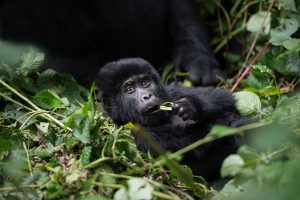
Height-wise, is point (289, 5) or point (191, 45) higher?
point (289, 5)

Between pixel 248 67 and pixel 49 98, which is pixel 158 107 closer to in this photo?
pixel 49 98

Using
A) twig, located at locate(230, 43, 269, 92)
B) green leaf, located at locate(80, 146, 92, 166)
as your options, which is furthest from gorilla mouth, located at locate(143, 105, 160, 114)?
twig, located at locate(230, 43, 269, 92)

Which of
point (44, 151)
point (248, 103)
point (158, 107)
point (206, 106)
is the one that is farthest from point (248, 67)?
point (44, 151)

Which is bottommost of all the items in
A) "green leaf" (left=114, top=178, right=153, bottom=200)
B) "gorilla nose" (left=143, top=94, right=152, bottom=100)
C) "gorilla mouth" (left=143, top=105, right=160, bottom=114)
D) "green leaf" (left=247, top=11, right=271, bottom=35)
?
"gorilla mouth" (left=143, top=105, right=160, bottom=114)

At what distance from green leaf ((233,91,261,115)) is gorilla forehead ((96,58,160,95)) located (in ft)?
1.37

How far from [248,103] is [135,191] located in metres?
1.17

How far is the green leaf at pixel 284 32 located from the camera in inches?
111

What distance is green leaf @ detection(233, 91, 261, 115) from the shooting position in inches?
103

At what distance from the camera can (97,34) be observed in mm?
3434

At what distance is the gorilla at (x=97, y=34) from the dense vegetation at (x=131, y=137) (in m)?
0.18

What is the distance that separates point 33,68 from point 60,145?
2.51 feet

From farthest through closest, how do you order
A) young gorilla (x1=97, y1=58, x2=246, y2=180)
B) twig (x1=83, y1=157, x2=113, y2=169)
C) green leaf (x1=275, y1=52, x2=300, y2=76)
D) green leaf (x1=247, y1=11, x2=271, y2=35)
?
green leaf (x1=247, y1=11, x2=271, y2=35) < green leaf (x1=275, y1=52, x2=300, y2=76) < young gorilla (x1=97, y1=58, x2=246, y2=180) < twig (x1=83, y1=157, x2=113, y2=169)

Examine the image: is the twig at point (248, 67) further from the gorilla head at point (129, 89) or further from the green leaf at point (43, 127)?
the green leaf at point (43, 127)

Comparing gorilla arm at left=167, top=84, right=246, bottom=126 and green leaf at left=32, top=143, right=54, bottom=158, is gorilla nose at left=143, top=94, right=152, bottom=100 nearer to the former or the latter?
gorilla arm at left=167, top=84, right=246, bottom=126
